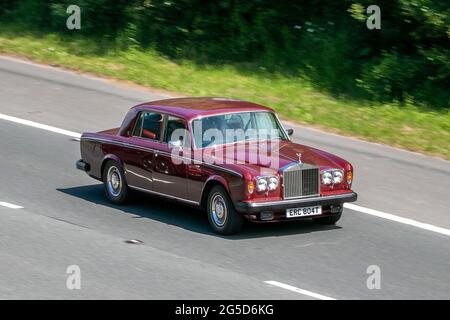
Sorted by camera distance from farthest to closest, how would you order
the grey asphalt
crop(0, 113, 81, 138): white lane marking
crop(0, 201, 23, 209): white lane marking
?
crop(0, 113, 81, 138): white lane marking < crop(0, 201, 23, 209): white lane marking < the grey asphalt

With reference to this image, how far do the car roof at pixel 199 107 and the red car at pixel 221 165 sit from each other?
1 cm

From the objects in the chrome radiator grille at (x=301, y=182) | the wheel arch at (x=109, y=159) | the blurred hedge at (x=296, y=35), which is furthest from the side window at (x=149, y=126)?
the blurred hedge at (x=296, y=35)

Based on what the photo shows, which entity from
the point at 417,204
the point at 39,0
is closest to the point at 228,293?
the point at 417,204

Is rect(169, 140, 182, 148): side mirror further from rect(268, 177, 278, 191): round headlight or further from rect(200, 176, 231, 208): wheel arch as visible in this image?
rect(268, 177, 278, 191): round headlight

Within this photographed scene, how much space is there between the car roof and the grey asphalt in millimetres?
1491

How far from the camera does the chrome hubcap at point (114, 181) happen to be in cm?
1558

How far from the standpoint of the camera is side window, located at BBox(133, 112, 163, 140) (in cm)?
1513

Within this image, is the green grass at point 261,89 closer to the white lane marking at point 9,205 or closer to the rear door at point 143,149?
the rear door at point 143,149

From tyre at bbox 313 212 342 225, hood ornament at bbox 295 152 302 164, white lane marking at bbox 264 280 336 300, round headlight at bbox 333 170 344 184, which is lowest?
tyre at bbox 313 212 342 225

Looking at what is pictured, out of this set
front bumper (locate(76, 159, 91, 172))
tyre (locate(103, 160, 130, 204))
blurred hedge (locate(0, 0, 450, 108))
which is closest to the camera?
tyre (locate(103, 160, 130, 204))

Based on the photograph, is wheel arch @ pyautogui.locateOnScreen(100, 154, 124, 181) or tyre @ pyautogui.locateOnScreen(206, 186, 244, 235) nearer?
tyre @ pyautogui.locateOnScreen(206, 186, 244, 235)

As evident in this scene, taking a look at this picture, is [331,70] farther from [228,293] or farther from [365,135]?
[228,293]

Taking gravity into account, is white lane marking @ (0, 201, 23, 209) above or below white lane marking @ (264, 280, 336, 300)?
below

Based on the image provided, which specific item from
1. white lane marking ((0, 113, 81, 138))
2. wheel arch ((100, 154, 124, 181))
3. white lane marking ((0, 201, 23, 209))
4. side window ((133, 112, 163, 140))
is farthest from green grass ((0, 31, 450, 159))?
white lane marking ((0, 201, 23, 209))
